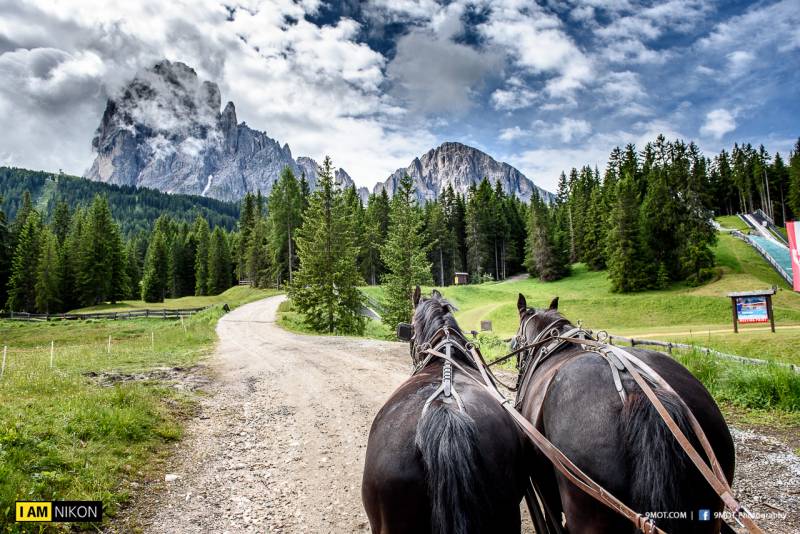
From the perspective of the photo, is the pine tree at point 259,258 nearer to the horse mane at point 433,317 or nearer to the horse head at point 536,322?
the horse mane at point 433,317

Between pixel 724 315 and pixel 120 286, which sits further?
pixel 120 286

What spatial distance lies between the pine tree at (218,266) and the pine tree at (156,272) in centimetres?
853

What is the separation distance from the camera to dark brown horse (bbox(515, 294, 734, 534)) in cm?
233

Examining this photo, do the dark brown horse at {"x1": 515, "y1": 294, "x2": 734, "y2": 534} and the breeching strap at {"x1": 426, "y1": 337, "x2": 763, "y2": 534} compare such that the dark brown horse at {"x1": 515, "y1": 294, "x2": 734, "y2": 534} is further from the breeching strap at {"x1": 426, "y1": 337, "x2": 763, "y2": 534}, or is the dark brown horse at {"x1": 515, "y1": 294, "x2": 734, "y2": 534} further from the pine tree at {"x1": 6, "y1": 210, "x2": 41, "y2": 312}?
the pine tree at {"x1": 6, "y1": 210, "x2": 41, "y2": 312}

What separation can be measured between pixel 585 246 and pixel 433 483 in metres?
67.6

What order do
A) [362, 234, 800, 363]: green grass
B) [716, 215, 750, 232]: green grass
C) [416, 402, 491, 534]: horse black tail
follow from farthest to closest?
[716, 215, 750, 232]: green grass, [362, 234, 800, 363]: green grass, [416, 402, 491, 534]: horse black tail

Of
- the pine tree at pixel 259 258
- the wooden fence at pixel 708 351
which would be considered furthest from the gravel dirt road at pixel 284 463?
the pine tree at pixel 259 258

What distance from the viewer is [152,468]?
20.9ft

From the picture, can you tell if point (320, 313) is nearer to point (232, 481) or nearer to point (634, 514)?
point (232, 481)

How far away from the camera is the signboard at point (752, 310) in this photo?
61.2ft

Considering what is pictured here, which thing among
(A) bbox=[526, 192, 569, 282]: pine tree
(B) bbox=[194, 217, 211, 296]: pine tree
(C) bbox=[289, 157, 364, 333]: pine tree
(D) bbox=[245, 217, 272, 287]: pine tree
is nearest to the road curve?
(C) bbox=[289, 157, 364, 333]: pine tree

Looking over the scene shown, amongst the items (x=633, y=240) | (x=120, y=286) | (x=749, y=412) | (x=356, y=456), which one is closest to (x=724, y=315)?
(x=633, y=240)

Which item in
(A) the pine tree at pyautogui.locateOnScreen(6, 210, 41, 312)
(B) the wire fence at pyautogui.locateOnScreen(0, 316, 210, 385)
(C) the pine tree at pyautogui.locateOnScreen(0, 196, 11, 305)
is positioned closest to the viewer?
Answer: (B) the wire fence at pyautogui.locateOnScreen(0, 316, 210, 385)

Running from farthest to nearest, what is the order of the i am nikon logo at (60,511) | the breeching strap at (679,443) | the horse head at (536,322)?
the horse head at (536,322), the i am nikon logo at (60,511), the breeching strap at (679,443)
